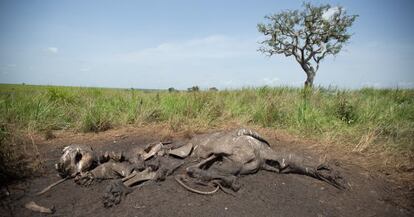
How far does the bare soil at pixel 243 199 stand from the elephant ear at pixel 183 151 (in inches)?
16.8

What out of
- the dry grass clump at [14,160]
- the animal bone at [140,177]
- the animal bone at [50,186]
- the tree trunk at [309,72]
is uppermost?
the tree trunk at [309,72]

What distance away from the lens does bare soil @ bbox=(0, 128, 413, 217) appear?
271 cm

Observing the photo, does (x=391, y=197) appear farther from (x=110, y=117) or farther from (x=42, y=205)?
(x=110, y=117)

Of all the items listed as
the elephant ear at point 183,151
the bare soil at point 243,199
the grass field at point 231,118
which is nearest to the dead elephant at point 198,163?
the elephant ear at point 183,151

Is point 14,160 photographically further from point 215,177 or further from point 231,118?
point 231,118

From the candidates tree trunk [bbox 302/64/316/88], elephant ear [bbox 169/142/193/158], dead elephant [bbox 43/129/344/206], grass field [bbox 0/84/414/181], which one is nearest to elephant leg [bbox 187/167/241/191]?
dead elephant [bbox 43/129/344/206]

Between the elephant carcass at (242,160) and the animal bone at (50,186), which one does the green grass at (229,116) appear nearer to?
the elephant carcass at (242,160)

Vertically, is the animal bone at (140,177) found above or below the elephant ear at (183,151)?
below

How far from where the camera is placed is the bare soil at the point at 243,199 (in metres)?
2.71

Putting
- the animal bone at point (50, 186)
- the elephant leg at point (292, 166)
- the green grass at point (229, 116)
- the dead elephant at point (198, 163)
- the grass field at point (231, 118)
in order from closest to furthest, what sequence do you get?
the animal bone at point (50, 186) → the dead elephant at point (198, 163) → the elephant leg at point (292, 166) → the grass field at point (231, 118) → the green grass at point (229, 116)

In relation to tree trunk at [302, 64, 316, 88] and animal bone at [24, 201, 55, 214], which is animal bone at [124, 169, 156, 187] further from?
tree trunk at [302, 64, 316, 88]

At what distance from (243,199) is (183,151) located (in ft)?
3.60

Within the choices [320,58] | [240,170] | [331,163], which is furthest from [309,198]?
[320,58]

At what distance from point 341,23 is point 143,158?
15.8m
